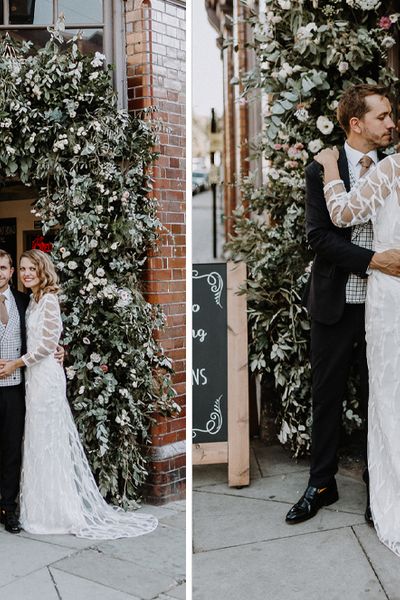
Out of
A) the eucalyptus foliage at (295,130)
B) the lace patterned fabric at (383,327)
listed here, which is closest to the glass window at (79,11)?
the eucalyptus foliage at (295,130)

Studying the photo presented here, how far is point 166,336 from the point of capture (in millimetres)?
3865

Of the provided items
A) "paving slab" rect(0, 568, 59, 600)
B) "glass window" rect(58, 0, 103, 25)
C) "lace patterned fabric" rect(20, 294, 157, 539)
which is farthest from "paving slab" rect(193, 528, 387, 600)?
"glass window" rect(58, 0, 103, 25)

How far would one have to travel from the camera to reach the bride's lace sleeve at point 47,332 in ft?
11.9

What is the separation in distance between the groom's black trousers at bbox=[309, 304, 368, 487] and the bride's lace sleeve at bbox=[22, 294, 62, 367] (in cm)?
146

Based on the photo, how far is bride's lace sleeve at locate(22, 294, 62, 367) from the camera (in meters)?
3.64

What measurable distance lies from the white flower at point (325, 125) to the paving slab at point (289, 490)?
1.79 meters

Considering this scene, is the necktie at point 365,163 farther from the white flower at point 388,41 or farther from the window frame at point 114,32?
the window frame at point 114,32

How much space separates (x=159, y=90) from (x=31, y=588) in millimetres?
2662

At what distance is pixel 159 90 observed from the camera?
376cm

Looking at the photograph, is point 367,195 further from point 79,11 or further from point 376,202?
point 79,11

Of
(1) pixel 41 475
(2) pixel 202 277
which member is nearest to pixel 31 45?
(2) pixel 202 277

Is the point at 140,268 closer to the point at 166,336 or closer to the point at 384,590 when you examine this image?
the point at 166,336

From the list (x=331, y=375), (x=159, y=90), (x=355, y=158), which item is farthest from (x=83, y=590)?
(x=159, y=90)

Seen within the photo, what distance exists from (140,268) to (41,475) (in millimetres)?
1294
